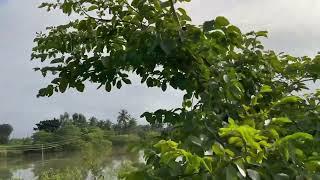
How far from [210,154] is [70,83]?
106 cm

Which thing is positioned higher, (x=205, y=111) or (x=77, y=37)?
(x=77, y=37)

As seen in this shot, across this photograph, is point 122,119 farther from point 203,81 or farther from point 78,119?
point 203,81

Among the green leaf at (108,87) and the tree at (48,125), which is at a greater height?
the tree at (48,125)

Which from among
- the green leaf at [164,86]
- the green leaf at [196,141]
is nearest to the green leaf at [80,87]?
the green leaf at [164,86]

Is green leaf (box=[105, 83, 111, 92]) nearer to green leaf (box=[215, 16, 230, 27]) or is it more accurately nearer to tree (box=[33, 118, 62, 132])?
green leaf (box=[215, 16, 230, 27])

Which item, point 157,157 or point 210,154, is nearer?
point 210,154

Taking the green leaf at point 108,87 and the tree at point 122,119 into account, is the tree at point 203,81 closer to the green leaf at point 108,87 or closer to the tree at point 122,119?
the green leaf at point 108,87

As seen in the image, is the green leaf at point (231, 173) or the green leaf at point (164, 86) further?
the green leaf at point (164, 86)

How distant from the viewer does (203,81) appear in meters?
1.78

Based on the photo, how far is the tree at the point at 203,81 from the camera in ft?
3.82

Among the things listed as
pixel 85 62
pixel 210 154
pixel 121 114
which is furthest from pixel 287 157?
pixel 121 114

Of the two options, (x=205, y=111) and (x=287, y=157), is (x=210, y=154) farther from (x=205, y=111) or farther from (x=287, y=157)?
(x=205, y=111)

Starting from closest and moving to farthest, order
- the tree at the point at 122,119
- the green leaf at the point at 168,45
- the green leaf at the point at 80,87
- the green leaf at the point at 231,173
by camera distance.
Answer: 1. the green leaf at the point at 231,173
2. the green leaf at the point at 168,45
3. the green leaf at the point at 80,87
4. the tree at the point at 122,119

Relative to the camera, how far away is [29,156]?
40125 millimetres
